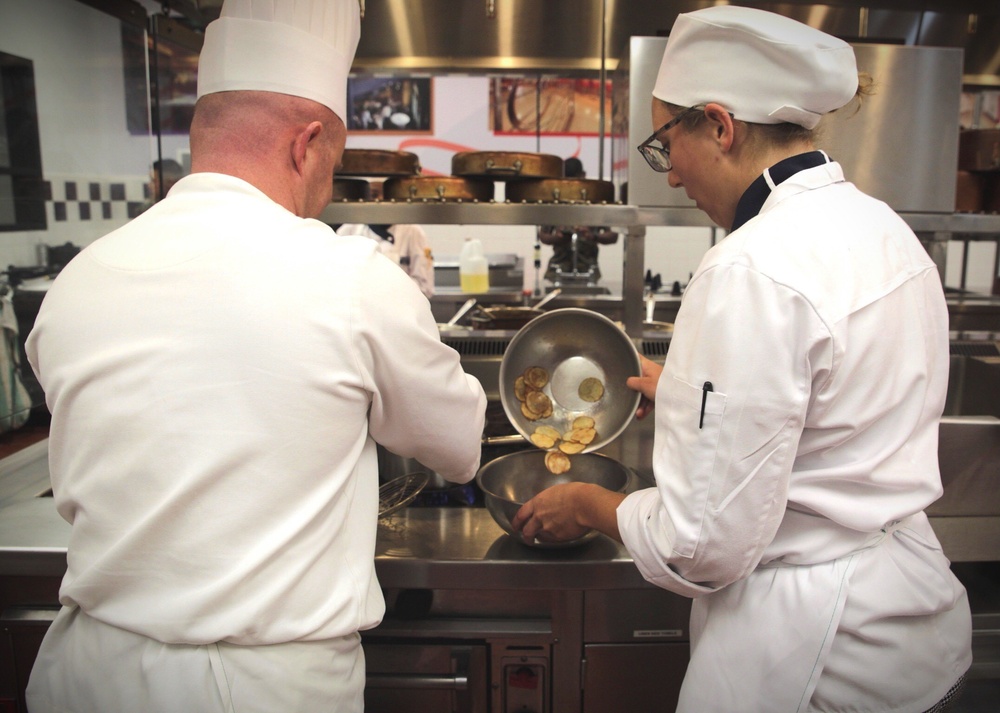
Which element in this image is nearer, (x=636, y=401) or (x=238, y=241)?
(x=238, y=241)

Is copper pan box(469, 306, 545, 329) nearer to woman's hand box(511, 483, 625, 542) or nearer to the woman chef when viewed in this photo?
woman's hand box(511, 483, 625, 542)

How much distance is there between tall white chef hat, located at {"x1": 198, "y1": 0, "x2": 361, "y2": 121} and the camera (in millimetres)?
1078

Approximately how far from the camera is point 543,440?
1.65 metres

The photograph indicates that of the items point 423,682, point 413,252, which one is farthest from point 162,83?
point 413,252

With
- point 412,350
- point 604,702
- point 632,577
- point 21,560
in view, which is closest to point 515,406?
point 632,577

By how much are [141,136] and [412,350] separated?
7.09 ft

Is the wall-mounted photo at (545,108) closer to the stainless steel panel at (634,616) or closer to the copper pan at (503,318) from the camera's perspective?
the copper pan at (503,318)

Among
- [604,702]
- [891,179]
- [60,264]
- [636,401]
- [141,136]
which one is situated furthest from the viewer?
[141,136]

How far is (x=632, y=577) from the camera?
1.44 metres

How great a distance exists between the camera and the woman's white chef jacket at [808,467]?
0.92m

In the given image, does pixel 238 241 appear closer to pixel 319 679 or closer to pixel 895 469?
pixel 319 679

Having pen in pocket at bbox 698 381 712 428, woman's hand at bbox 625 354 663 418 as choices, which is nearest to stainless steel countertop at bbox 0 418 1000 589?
woman's hand at bbox 625 354 663 418

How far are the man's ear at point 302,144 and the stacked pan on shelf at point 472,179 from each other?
769 mm

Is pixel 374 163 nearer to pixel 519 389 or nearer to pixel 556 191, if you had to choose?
pixel 556 191
